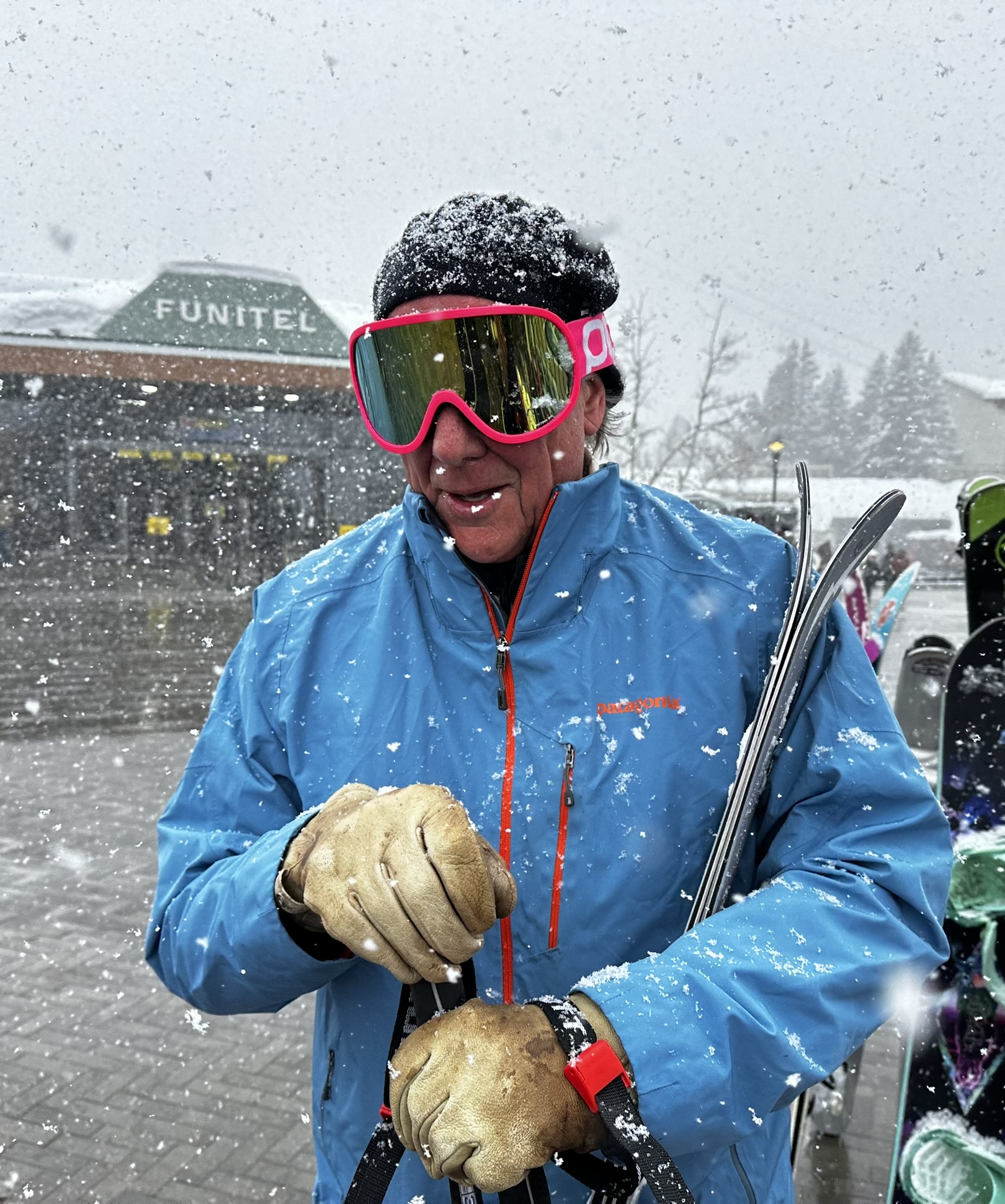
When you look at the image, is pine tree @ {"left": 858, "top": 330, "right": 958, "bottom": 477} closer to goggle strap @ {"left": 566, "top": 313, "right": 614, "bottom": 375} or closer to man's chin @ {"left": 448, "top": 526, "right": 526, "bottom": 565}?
goggle strap @ {"left": 566, "top": 313, "right": 614, "bottom": 375}

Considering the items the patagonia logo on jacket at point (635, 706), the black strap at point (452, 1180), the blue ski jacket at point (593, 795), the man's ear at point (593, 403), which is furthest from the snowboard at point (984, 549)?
the black strap at point (452, 1180)

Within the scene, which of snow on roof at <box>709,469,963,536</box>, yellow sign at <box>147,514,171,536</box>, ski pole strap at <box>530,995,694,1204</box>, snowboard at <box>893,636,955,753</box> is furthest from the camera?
yellow sign at <box>147,514,171,536</box>

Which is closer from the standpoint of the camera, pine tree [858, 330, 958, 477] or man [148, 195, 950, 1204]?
man [148, 195, 950, 1204]

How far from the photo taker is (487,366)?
152 cm

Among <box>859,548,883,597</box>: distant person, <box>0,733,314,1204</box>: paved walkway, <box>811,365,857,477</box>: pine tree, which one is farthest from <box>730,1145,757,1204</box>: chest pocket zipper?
<box>811,365,857,477</box>: pine tree

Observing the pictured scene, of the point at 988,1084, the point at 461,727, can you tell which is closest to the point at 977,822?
the point at 988,1084

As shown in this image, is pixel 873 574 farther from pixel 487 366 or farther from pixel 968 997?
pixel 487 366

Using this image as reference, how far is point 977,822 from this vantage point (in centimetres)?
238

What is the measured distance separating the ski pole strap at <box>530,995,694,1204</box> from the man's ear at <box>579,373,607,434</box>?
98cm

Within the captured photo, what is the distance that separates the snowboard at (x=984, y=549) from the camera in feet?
8.91

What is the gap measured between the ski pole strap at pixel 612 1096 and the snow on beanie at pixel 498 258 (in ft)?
3.52

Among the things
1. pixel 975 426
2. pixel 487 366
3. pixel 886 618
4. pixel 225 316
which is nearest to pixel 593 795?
pixel 487 366

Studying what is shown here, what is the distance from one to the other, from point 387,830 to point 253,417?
87.5 ft

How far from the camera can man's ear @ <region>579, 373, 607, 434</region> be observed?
169 centimetres
